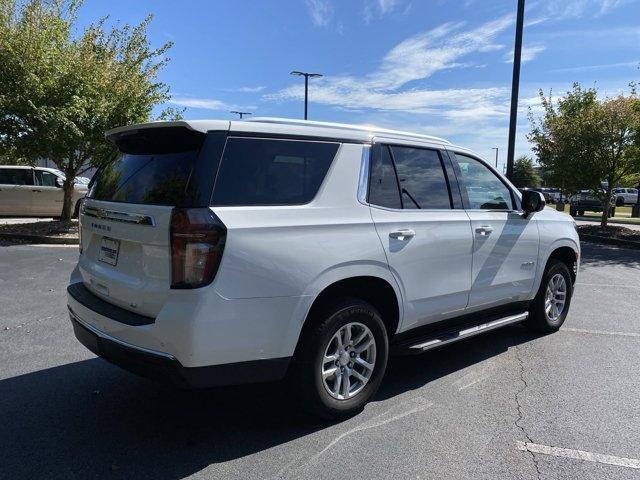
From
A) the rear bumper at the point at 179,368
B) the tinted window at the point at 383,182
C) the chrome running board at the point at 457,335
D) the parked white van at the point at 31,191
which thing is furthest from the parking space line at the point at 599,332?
the parked white van at the point at 31,191

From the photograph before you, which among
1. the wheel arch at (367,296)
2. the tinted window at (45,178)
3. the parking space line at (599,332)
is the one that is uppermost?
the tinted window at (45,178)

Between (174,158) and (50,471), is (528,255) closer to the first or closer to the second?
(174,158)

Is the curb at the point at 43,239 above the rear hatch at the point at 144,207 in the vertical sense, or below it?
below

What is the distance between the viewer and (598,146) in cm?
1476

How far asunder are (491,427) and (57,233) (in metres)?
11.9

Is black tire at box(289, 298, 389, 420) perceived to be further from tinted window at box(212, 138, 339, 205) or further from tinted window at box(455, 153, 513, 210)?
tinted window at box(455, 153, 513, 210)

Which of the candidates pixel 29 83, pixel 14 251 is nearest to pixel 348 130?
pixel 14 251

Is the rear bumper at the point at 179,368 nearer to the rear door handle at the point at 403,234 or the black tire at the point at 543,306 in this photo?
the rear door handle at the point at 403,234

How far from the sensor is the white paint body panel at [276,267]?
9.52 feet

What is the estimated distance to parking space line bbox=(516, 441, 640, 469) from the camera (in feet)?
10.2

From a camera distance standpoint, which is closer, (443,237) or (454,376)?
(443,237)

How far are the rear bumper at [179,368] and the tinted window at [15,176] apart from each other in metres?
14.8

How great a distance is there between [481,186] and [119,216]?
10.2 ft

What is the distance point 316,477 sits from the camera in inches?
114
